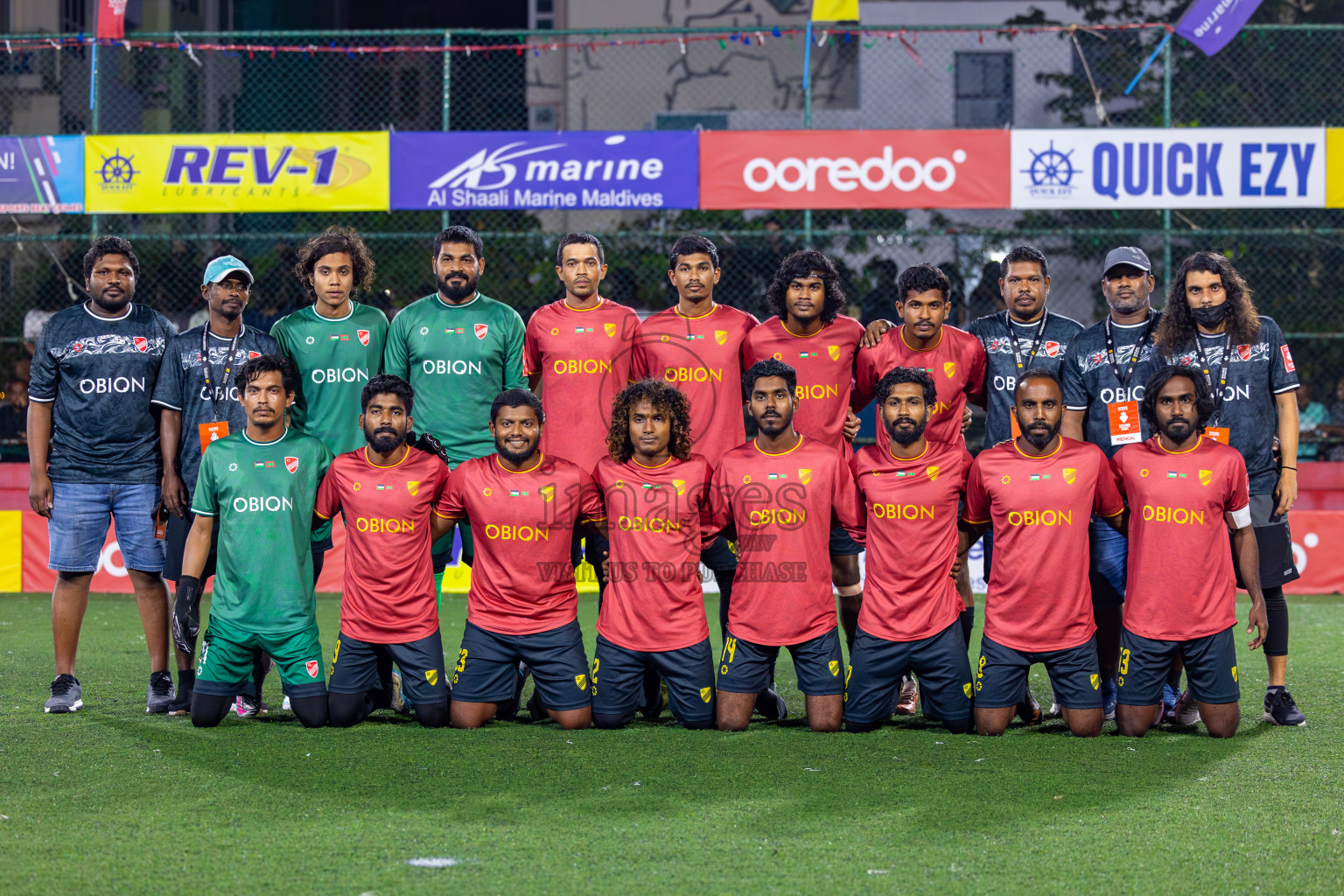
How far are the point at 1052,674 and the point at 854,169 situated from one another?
261 inches

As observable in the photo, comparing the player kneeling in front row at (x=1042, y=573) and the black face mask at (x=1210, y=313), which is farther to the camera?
the black face mask at (x=1210, y=313)

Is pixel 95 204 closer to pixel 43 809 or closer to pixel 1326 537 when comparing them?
pixel 43 809

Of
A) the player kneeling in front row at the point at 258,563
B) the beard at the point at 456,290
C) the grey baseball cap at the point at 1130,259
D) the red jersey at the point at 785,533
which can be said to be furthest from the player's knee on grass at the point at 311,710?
the grey baseball cap at the point at 1130,259

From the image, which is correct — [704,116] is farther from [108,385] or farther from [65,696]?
[65,696]

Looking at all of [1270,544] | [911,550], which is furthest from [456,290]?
[1270,544]

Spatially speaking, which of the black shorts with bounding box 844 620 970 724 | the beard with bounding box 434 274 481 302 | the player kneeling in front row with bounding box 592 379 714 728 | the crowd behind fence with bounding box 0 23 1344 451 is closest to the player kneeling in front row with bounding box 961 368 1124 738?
the black shorts with bounding box 844 620 970 724

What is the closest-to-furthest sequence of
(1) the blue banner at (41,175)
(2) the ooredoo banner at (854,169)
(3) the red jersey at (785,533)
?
1. (3) the red jersey at (785,533)
2. (2) the ooredoo banner at (854,169)
3. (1) the blue banner at (41,175)

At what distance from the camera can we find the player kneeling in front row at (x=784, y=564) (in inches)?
219

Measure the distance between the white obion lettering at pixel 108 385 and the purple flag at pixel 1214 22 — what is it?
9349mm

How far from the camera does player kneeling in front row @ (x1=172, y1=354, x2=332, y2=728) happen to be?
559 centimetres

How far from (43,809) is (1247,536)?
4.74 metres

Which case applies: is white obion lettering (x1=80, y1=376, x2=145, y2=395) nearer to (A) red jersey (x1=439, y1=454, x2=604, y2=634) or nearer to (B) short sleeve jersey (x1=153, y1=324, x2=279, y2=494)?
(B) short sleeve jersey (x1=153, y1=324, x2=279, y2=494)

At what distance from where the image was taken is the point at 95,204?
38.1 ft

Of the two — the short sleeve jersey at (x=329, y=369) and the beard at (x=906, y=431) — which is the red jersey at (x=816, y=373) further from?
the short sleeve jersey at (x=329, y=369)
